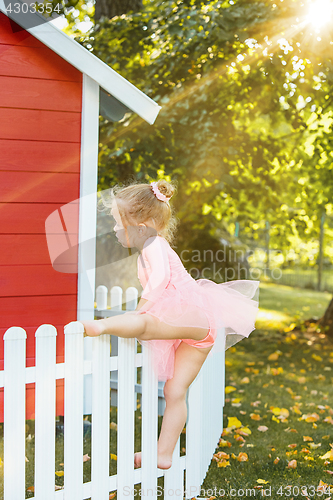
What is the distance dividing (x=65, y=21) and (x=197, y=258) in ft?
17.0

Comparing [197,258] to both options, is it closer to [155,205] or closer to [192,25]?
[192,25]

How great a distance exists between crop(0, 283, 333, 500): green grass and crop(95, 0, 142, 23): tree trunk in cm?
593

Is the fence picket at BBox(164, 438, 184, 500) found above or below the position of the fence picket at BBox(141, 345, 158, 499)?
below

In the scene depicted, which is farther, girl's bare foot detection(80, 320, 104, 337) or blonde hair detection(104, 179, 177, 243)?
blonde hair detection(104, 179, 177, 243)

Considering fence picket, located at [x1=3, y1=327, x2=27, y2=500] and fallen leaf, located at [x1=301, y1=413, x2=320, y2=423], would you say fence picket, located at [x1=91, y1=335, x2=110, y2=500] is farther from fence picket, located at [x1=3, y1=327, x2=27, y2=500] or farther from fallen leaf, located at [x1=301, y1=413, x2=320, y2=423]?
fallen leaf, located at [x1=301, y1=413, x2=320, y2=423]

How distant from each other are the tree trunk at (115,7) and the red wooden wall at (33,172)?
4.79m

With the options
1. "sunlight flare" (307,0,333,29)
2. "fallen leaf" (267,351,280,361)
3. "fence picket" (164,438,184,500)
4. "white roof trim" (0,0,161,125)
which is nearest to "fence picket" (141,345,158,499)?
"fence picket" (164,438,184,500)

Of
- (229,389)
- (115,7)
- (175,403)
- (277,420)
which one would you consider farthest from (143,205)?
(115,7)

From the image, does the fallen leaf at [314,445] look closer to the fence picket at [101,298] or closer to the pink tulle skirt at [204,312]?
the pink tulle skirt at [204,312]

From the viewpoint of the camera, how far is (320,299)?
14.3 m

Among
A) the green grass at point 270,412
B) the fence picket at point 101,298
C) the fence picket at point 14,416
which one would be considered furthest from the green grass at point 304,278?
the fence picket at point 14,416

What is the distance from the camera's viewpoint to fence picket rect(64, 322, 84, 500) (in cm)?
221

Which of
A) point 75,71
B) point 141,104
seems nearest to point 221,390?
point 141,104

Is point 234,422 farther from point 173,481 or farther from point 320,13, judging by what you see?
point 320,13
